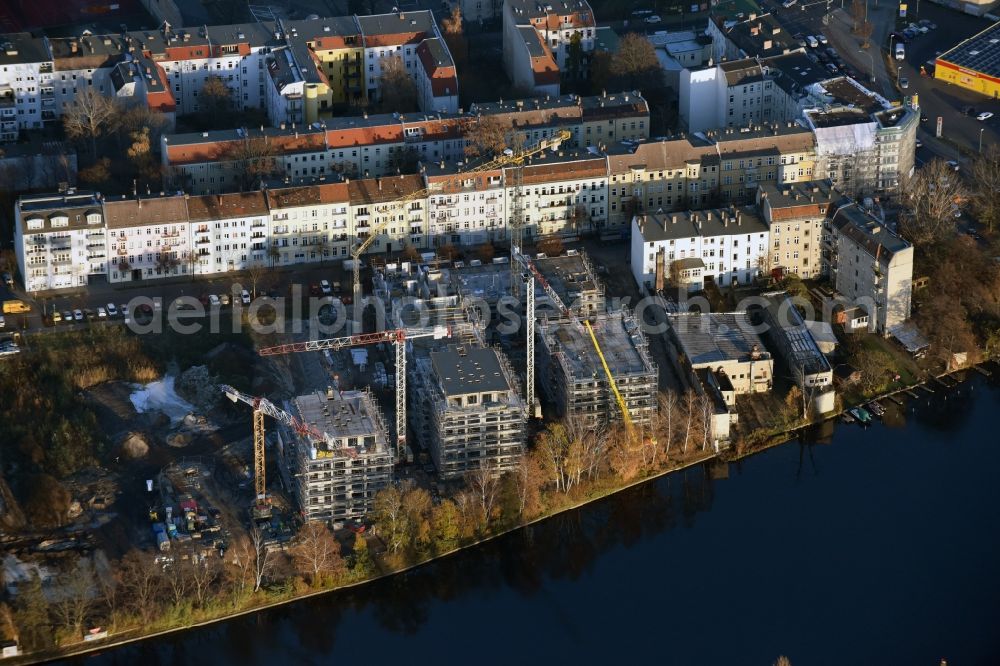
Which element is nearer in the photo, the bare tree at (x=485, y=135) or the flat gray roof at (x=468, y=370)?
the flat gray roof at (x=468, y=370)

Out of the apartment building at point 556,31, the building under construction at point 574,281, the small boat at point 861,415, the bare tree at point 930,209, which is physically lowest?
the small boat at point 861,415

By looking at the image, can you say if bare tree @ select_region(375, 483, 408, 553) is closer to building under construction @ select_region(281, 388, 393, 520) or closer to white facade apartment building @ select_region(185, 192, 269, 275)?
building under construction @ select_region(281, 388, 393, 520)

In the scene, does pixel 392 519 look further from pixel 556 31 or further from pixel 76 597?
pixel 556 31

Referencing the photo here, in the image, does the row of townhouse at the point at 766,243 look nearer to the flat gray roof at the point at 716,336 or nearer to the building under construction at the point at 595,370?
the flat gray roof at the point at 716,336

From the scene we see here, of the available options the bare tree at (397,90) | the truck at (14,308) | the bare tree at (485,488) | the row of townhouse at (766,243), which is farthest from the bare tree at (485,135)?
the bare tree at (485,488)

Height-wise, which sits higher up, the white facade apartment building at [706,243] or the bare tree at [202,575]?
the white facade apartment building at [706,243]

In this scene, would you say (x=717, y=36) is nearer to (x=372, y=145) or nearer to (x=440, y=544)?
(x=372, y=145)

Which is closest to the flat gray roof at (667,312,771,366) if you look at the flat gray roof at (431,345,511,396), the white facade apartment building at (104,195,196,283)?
the flat gray roof at (431,345,511,396)
